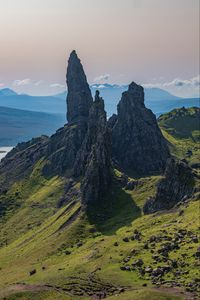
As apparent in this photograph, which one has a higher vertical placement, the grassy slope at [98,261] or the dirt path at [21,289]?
the grassy slope at [98,261]

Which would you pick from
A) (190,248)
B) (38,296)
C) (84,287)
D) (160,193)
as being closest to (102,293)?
(84,287)

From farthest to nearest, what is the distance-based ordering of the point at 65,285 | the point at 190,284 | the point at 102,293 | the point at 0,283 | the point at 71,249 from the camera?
the point at 71,249, the point at 0,283, the point at 65,285, the point at 102,293, the point at 190,284

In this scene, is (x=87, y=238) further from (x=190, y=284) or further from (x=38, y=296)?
(x=190, y=284)

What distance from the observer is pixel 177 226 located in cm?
16125

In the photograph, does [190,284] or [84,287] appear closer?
[190,284]

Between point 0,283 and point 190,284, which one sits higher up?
point 190,284

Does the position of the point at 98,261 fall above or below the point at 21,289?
above

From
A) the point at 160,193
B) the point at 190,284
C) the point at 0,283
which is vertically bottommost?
the point at 0,283

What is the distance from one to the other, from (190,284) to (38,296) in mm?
44118

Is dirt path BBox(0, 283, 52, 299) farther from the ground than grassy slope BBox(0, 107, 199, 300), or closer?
closer

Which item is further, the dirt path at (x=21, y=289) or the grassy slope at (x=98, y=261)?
the dirt path at (x=21, y=289)

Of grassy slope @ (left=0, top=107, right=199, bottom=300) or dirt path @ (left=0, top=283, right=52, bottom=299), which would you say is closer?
grassy slope @ (left=0, top=107, right=199, bottom=300)

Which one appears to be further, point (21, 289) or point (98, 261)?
point (98, 261)

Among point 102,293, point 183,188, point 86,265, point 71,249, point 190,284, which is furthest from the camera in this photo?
point 183,188
